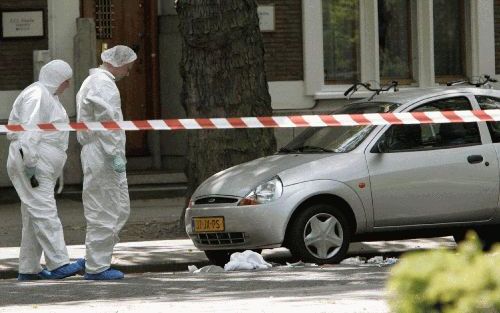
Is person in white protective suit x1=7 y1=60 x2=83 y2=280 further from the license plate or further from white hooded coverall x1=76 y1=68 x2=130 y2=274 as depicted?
the license plate

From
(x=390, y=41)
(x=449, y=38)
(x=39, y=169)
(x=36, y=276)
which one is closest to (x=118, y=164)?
(x=39, y=169)

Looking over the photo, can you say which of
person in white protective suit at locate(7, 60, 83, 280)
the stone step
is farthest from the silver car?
the stone step

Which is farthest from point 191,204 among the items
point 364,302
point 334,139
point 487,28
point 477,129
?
point 487,28

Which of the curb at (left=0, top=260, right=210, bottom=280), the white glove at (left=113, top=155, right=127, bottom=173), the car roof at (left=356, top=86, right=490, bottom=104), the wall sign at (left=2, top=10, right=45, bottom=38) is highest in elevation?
the wall sign at (left=2, top=10, right=45, bottom=38)

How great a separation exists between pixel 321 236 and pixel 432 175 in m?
1.20

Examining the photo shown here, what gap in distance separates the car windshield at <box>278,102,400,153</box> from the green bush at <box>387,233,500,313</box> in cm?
885

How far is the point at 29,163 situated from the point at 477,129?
4.14 meters

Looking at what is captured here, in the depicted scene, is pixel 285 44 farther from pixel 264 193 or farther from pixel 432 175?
pixel 264 193

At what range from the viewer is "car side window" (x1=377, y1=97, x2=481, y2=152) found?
11969 mm

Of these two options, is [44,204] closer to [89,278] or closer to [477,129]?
[89,278]

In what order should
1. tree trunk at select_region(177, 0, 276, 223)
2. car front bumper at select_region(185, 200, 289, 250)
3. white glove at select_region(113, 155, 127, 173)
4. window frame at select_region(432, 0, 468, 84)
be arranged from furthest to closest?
window frame at select_region(432, 0, 468, 84), tree trunk at select_region(177, 0, 276, 223), car front bumper at select_region(185, 200, 289, 250), white glove at select_region(113, 155, 127, 173)

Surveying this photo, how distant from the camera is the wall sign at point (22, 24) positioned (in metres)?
18.8

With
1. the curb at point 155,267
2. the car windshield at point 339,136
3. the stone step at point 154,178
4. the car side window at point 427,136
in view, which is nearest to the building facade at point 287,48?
the stone step at point 154,178

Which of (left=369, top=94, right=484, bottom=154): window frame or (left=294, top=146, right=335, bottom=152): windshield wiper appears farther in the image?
(left=294, top=146, right=335, bottom=152): windshield wiper
